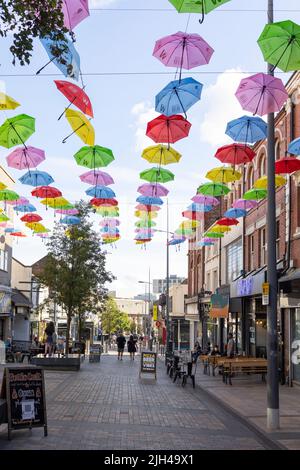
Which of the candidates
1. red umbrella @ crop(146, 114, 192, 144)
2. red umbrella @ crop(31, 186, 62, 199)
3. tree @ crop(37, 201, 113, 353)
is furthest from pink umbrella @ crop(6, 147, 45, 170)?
tree @ crop(37, 201, 113, 353)

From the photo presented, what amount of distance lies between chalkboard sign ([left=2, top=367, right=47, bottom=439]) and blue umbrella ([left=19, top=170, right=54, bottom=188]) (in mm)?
10346

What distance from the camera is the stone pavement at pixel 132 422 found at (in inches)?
400

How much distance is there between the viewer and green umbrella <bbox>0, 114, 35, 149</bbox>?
15977 millimetres

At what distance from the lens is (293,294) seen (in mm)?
20031

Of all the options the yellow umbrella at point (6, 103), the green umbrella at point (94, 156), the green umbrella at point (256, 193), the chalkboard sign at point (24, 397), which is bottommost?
the chalkboard sign at point (24, 397)

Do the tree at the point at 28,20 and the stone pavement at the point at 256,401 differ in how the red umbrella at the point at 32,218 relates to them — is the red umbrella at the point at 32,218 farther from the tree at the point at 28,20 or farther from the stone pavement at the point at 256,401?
A: the tree at the point at 28,20

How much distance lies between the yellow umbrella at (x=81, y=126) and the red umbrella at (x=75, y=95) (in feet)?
3.42

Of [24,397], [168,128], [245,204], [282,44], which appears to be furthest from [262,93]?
[245,204]

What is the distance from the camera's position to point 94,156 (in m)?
17.7

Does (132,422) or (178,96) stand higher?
(178,96)

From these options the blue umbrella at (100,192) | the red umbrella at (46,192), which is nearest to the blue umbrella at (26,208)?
the red umbrella at (46,192)

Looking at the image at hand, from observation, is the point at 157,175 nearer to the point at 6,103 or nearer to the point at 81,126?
the point at 81,126

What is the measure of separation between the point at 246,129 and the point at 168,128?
2.47 metres
